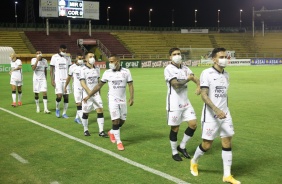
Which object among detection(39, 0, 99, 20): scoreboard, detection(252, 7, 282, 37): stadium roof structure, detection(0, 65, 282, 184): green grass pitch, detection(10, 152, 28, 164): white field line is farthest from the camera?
detection(252, 7, 282, 37): stadium roof structure

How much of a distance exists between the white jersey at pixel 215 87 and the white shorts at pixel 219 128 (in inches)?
4.2

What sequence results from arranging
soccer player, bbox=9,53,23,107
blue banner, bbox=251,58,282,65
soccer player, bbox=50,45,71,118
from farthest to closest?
1. blue banner, bbox=251,58,282,65
2. soccer player, bbox=9,53,23,107
3. soccer player, bbox=50,45,71,118

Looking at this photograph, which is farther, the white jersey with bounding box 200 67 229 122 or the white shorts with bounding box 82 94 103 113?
the white shorts with bounding box 82 94 103 113

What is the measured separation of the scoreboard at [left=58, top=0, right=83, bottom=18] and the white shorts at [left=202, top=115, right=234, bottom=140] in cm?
5258

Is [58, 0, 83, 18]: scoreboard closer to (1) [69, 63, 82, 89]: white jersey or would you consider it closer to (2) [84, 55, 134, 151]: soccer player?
(1) [69, 63, 82, 89]: white jersey

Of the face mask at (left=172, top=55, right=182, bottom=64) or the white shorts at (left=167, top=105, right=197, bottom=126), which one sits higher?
the face mask at (left=172, top=55, right=182, bottom=64)

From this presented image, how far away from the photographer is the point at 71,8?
186 ft

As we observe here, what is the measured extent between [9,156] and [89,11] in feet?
176

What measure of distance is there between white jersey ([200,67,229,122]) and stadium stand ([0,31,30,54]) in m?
52.2

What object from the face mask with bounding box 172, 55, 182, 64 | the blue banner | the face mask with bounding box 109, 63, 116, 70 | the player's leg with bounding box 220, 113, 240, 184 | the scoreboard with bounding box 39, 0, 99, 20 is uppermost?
the scoreboard with bounding box 39, 0, 99, 20

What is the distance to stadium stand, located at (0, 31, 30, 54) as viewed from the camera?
55.6m

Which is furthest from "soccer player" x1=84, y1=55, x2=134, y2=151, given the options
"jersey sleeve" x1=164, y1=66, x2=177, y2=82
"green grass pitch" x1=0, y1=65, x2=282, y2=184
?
"jersey sleeve" x1=164, y1=66, x2=177, y2=82

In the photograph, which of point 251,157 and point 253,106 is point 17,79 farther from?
point 251,157

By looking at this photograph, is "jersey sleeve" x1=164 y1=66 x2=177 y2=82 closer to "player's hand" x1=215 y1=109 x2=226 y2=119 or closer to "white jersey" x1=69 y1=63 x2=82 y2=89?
"player's hand" x1=215 y1=109 x2=226 y2=119
